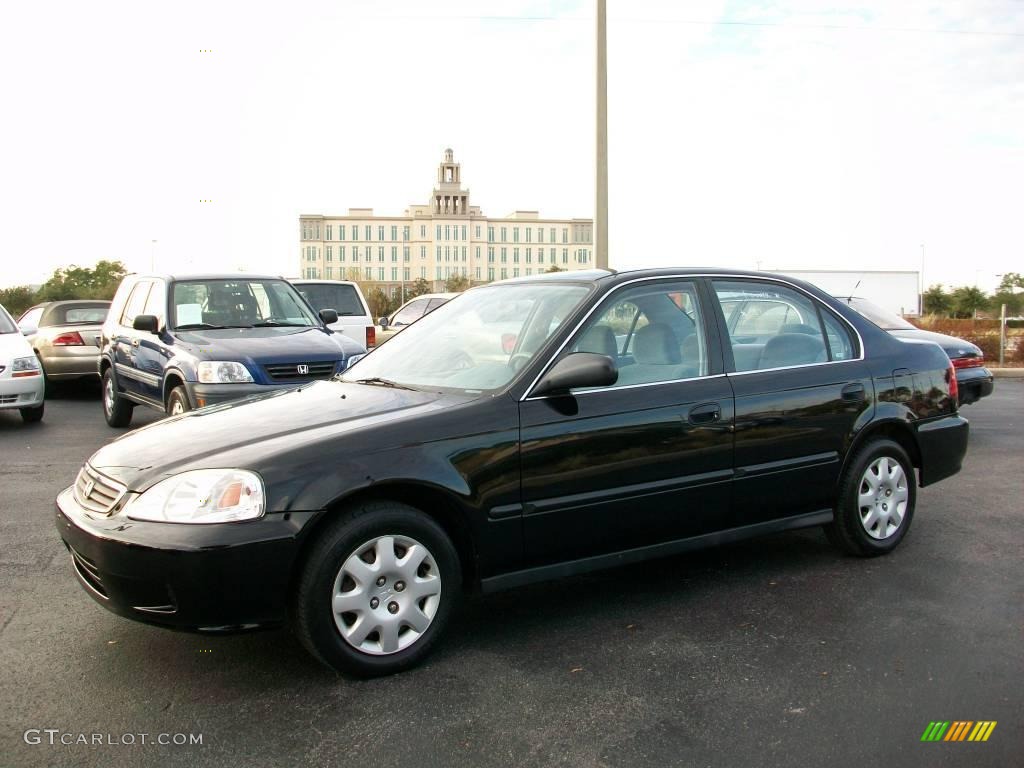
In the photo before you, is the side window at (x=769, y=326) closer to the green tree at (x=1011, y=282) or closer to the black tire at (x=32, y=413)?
the black tire at (x=32, y=413)

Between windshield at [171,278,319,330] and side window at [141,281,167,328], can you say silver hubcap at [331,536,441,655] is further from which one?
side window at [141,281,167,328]

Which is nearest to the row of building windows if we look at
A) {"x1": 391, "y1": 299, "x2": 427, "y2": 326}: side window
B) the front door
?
{"x1": 391, "y1": 299, "x2": 427, "y2": 326}: side window

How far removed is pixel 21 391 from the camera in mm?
10070

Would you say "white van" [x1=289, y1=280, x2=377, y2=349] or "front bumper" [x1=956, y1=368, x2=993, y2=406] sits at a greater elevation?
"white van" [x1=289, y1=280, x2=377, y2=349]

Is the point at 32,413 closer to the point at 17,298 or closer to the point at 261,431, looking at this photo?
the point at 261,431

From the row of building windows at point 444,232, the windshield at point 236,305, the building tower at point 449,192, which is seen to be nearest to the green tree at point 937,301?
the windshield at point 236,305

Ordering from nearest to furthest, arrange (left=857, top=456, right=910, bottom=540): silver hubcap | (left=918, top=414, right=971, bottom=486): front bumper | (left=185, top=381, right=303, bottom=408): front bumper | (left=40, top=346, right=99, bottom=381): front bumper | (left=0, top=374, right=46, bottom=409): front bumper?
(left=857, top=456, right=910, bottom=540): silver hubcap → (left=918, top=414, right=971, bottom=486): front bumper → (left=185, top=381, right=303, bottom=408): front bumper → (left=0, top=374, right=46, bottom=409): front bumper → (left=40, top=346, right=99, bottom=381): front bumper

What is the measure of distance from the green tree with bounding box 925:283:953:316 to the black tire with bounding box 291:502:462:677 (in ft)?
205

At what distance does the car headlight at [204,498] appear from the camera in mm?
3223

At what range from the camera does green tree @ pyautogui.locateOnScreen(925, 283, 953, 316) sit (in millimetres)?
60703

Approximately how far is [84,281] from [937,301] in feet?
196

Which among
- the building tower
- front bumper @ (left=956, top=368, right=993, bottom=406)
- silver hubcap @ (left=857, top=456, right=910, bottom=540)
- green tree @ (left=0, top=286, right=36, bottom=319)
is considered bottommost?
silver hubcap @ (left=857, top=456, right=910, bottom=540)

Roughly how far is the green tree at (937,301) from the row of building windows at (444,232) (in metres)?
75.7

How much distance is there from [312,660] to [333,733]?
639 millimetres
